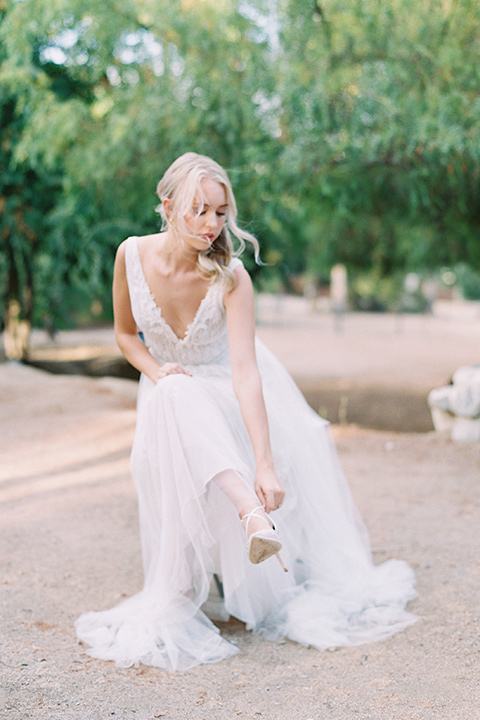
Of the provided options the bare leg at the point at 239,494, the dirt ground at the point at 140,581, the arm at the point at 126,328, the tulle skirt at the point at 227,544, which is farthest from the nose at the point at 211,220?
the dirt ground at the point at 140,581

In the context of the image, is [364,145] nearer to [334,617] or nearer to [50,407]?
[50,407]

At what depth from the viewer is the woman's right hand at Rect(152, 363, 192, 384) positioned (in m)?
2.53

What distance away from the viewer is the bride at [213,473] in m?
2.38

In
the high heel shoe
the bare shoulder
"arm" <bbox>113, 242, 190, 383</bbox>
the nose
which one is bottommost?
the high heel shoe

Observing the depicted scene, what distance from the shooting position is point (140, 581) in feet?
10.2

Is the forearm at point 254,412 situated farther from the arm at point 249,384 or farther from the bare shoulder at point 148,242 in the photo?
the bare shoulder at point 148,242

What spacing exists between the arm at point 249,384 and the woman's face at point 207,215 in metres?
0.17

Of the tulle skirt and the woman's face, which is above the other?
the woman's face

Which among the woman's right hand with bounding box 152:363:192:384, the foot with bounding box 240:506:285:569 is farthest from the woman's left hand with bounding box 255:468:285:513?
the woman's right hand with bounding box 152:363:192:384

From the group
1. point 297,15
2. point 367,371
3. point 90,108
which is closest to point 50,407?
point 90,108

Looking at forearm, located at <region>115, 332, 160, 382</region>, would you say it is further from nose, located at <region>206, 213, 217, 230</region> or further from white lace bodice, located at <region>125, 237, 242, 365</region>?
nose, located at <region>206, 213, 217, 230</region>

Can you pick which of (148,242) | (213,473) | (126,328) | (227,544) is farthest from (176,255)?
(227,544)

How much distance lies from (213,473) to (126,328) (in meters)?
0.77

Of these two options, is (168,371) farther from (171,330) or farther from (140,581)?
(140,581)
